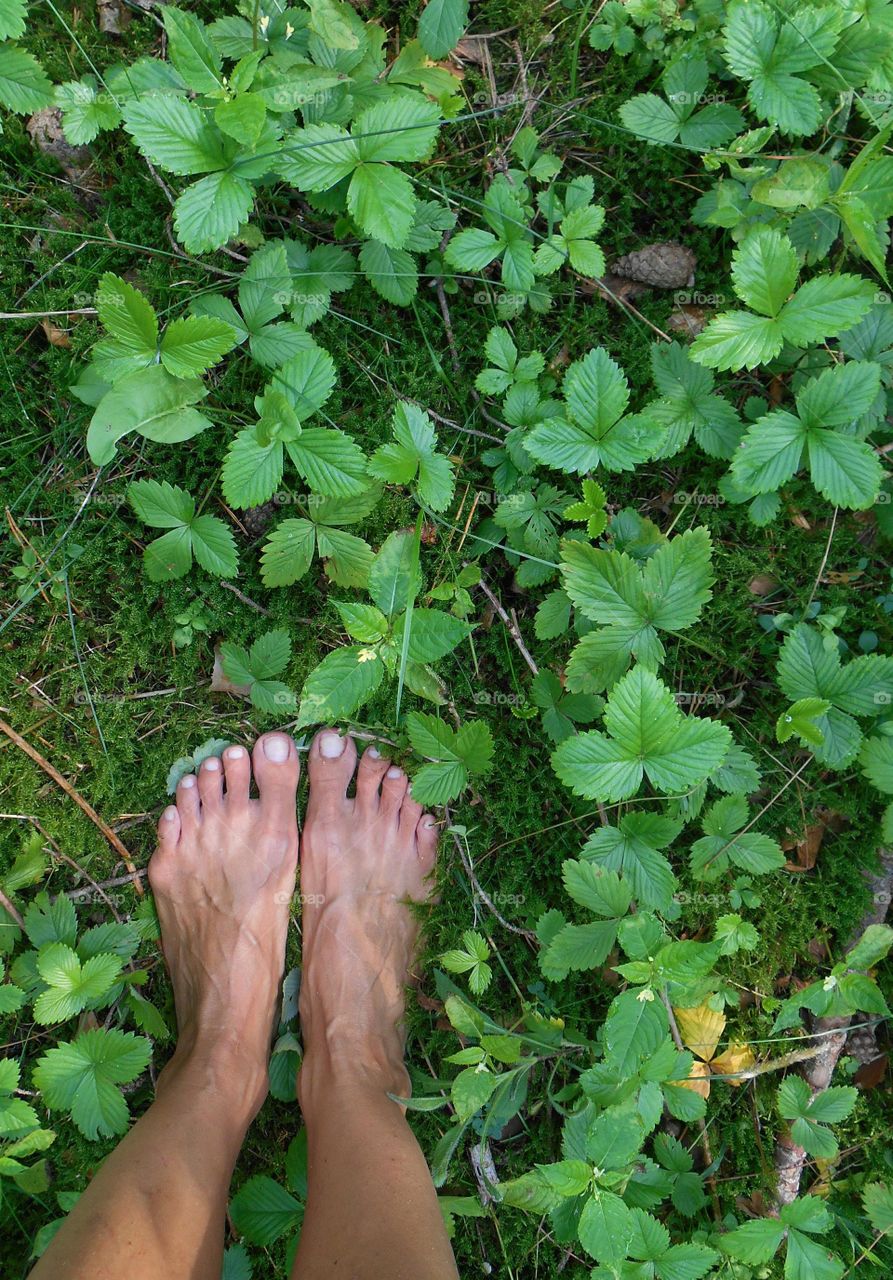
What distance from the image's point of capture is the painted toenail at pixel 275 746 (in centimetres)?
256

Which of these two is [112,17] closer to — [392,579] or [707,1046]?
[392,579]

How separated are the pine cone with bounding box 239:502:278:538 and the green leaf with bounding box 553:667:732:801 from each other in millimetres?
1121

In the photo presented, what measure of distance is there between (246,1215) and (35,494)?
2.19 m

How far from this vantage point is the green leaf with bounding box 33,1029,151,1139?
7.22 ft

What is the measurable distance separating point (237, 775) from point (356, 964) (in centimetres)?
72

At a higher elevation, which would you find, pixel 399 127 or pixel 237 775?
pixel 399 127

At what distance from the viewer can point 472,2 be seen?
2.40m

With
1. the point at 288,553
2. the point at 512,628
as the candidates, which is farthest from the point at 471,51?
the point at 512,628

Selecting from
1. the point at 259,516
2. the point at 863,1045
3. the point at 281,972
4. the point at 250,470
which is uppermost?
the point at 250,470

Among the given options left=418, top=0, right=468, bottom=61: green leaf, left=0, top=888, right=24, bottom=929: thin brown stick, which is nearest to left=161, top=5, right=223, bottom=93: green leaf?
left=418, top=0, right=468, bottom=61: green leaf

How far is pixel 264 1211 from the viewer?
2287 mm

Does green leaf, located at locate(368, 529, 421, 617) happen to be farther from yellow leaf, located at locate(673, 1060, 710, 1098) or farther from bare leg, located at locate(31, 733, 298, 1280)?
yellow leaf, located at locate(673, 1060, 710, 1098)

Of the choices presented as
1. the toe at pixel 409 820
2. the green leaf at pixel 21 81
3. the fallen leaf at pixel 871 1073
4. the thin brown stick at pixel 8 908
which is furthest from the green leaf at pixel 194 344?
the fallen leaf at pixel 871 1073

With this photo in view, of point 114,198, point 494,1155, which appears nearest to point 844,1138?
point 494,1155
